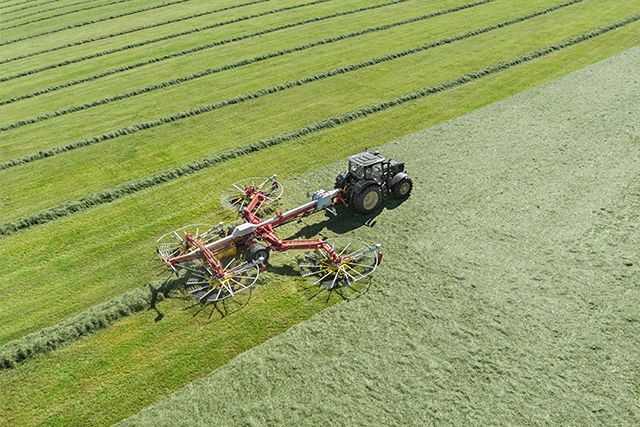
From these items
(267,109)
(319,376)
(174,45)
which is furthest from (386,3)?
(319,376)

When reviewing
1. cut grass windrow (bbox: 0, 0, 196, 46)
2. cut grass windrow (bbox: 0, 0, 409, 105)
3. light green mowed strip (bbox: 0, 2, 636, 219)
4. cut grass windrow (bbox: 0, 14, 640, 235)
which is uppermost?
cut grass windrow (bbox: 0, 0, 196, 46)

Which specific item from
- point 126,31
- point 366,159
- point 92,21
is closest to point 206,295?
point 366,159

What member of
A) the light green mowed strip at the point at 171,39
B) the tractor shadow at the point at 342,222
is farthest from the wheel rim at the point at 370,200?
the light green mowed strip at the point at 171,39

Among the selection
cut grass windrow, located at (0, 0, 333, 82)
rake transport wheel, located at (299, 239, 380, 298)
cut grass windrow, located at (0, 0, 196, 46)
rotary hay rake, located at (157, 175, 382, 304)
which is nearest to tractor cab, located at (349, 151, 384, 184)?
rotary hay rake, located at (157, 175, 382, 304)

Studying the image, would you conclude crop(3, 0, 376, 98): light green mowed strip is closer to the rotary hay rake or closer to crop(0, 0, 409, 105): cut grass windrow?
crop(0, 0, 409, 105): cut grass windrow

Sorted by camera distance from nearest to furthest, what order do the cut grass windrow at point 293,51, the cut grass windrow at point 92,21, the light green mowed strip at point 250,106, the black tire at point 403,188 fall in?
1. the black tire at point 403,188
2. the light green mowed strip at point 250,106
3. the cut grass windrow at point 293,51
4. the cut grass windrow at point 92,21

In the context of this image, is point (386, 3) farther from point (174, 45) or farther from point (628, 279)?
point (628, 279)

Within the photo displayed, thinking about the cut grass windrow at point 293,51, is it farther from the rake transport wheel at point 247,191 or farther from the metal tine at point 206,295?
the metal tine at point 206,295
